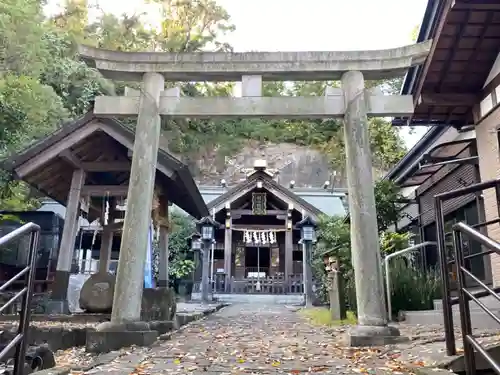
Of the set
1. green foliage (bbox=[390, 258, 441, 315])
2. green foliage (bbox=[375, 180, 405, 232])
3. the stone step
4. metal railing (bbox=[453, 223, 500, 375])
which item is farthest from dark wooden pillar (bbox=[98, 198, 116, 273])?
metal railing (bbox=[453, 223, 500, 375])

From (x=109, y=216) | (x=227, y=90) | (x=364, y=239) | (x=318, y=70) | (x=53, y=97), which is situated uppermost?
(x=227, y=90)

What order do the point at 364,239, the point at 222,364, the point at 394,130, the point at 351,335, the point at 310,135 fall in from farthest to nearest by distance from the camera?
1. the point at 310,135
2. the point at 394,130
3. the point at 364,239
4. the point at 351,335
5. the point at 222,364

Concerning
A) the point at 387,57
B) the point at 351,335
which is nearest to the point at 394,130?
the point at 387,57

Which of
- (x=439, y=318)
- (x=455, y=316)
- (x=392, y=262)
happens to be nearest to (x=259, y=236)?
(x=392, y=262)

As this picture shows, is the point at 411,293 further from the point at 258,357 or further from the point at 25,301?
the point at 25,301

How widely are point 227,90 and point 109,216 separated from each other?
73.8 feet

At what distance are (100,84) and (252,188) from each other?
29.9 ft

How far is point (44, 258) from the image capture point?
14.9 meters

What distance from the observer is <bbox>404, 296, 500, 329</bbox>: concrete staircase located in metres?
6.50

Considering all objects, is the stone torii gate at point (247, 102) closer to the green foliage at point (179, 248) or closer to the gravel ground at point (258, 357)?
the gravel ground at point (258, 357)

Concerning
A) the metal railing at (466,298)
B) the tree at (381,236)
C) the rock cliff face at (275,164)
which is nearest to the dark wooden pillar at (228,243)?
the tree at (381,236)

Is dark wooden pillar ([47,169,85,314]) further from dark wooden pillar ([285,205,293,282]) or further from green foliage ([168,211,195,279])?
dark wooden pillar ([285,205,293,282])

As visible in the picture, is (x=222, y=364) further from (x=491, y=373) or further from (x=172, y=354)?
(x=491, y=373)

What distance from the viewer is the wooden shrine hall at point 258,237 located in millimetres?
22422
